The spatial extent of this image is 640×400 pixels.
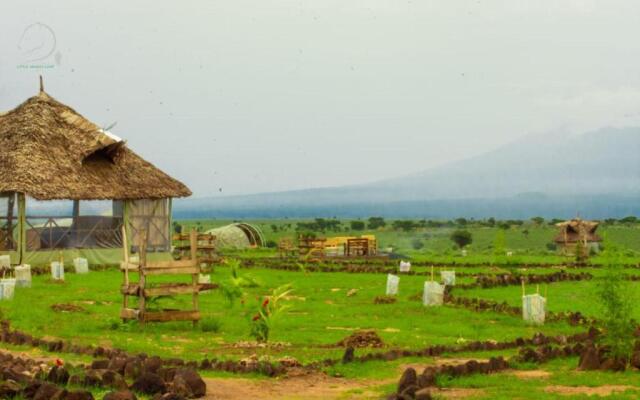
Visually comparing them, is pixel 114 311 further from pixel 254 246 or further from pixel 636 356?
pixel 254 246

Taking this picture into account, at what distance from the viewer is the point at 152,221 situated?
44.8 meters

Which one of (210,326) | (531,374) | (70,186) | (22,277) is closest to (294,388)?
(531,374)

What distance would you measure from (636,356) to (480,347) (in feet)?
9.55

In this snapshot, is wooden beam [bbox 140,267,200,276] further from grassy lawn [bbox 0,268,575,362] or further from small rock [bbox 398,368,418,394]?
small rock [bbox 398,368,418,394]

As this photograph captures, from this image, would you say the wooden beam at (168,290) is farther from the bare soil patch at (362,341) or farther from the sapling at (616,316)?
the sapling at (616,316)

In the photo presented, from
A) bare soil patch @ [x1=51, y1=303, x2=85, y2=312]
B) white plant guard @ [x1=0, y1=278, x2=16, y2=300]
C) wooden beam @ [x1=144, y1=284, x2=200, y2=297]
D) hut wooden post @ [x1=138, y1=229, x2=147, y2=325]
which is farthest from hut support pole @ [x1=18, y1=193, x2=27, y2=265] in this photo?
wooden beam @ [x1=144, y1=284, x2=200, y2=297]

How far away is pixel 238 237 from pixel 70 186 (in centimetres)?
2459

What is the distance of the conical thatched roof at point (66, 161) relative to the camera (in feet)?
129

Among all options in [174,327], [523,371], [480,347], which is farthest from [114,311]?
[523,371]

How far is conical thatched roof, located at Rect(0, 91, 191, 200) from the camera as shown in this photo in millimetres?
39219

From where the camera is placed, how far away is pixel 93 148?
42.1 meters

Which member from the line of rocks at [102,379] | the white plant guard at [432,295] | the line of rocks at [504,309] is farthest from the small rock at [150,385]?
the white plant guard at [432,295]

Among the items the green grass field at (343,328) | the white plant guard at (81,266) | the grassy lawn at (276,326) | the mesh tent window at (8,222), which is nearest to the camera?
the green grass field at (343,328)

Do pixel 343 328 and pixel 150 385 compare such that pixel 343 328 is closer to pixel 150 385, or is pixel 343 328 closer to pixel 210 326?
pixel 210 326
